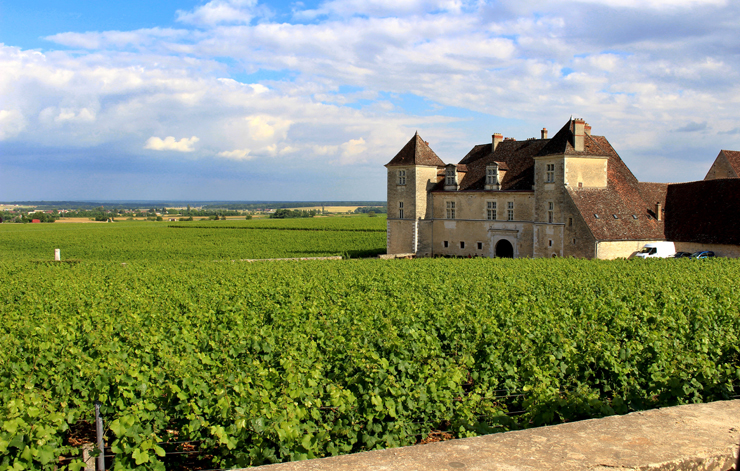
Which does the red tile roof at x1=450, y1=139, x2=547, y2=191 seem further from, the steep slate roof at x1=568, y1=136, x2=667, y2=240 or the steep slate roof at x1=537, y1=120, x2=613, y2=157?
the steep slate roof at x1=568, y1=136, x2=667, y2=240

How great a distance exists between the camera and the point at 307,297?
51.6ft

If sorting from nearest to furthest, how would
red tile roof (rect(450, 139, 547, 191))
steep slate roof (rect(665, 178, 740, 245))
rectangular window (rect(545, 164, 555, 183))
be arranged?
steep slate roof (rect(665, 178, 740, 245)), rectangular window (rect(545, 164, 555, 183)), red tile roof (rect(450, 139, 547, 191))

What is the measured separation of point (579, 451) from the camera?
14.0 ft

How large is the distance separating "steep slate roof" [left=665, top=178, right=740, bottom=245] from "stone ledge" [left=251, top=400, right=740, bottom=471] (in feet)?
105

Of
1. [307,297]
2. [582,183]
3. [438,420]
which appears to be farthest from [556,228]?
[438,420]

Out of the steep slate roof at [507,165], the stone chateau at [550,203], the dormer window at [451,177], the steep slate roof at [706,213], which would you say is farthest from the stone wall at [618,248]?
the dormer window at [451,177]

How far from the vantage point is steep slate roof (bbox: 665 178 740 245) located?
3228cm

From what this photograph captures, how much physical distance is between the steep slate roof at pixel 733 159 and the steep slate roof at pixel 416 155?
69.9 feet

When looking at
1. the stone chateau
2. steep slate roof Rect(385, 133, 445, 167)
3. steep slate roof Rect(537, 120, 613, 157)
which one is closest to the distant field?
the stone chateau

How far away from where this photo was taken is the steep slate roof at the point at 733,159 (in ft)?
133

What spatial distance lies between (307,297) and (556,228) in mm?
23406

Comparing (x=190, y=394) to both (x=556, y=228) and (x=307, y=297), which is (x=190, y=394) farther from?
(x=556, y=228)

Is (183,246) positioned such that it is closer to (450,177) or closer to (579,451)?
(450,177)

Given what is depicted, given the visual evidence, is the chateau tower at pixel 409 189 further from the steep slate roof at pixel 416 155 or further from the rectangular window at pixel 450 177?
the rectangular window at pixel 450 177
